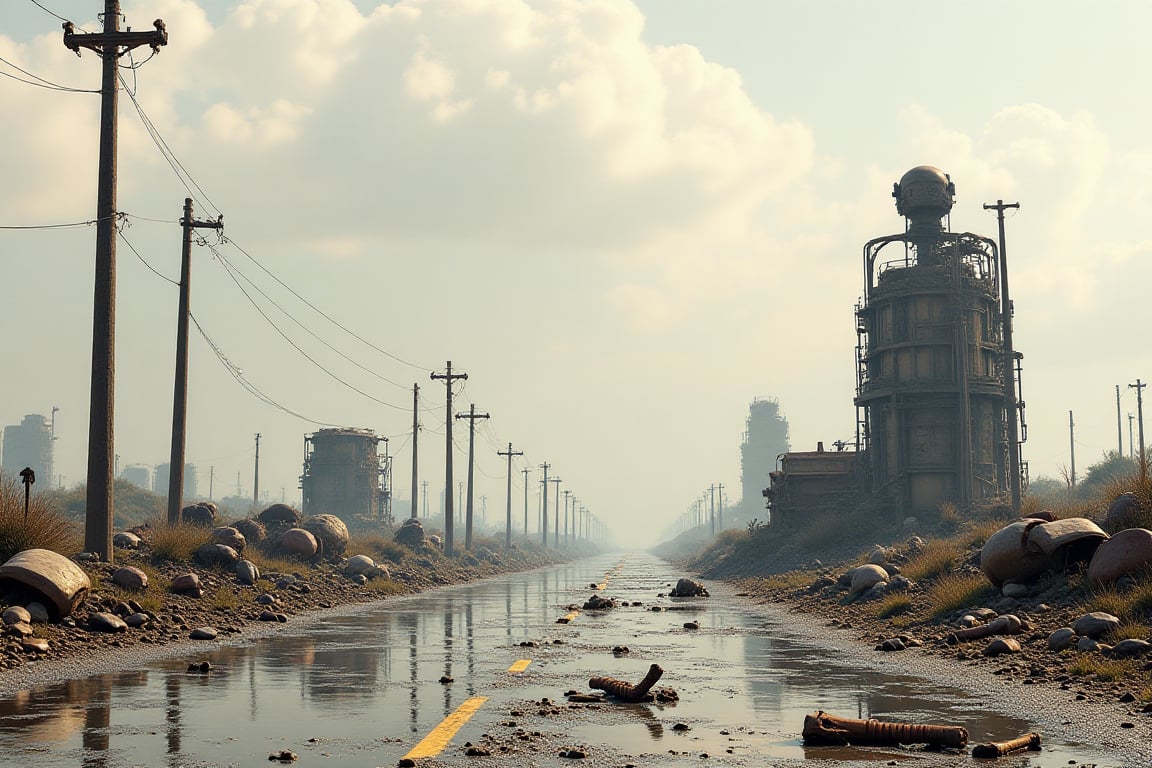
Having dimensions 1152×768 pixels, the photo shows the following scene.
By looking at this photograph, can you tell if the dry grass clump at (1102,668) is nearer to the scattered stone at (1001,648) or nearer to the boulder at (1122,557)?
the scattered stone at (1001,648)

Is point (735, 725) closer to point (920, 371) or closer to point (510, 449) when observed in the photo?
point (920, 371)

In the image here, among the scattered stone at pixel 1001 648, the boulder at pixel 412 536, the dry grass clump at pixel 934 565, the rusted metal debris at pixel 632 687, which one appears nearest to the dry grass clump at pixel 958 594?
the dry grass clump at pixel 934 565

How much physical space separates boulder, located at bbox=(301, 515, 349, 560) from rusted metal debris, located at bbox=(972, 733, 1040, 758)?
32954 millimetres

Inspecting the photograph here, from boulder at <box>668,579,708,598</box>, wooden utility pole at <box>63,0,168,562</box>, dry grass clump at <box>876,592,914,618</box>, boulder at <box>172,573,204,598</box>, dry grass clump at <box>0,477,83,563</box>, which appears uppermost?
wooden utility pole at <box>63,0,168,562</box>

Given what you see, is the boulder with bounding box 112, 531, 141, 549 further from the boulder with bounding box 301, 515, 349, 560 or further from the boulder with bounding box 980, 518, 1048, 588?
the boulder with bounding box 980, 518, 1048, 588

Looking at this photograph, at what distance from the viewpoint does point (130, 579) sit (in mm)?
21906

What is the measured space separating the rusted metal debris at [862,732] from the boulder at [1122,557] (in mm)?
10339

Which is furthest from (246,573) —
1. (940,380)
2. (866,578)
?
(940,380)

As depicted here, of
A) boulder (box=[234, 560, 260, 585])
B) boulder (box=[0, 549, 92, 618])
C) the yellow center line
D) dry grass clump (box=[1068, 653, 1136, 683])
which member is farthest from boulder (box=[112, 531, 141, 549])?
dry grass clump (box=[1068, 653, 1136, 683])

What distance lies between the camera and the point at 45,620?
17109 millimetres

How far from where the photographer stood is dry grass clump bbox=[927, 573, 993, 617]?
Answer: 20.8 metres

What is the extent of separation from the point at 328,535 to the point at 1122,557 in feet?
92.6

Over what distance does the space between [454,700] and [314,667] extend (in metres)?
3.70

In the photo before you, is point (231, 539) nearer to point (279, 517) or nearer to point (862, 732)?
point (279, 517)
